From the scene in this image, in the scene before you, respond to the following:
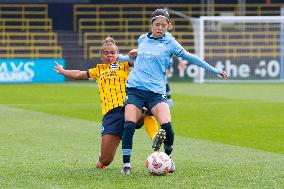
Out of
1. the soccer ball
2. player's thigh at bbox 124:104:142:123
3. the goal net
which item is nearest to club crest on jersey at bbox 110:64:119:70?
player's thigh at bbox 124:104:142:123

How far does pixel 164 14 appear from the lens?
10.4 metres

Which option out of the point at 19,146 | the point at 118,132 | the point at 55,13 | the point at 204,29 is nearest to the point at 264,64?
the point at 204,29

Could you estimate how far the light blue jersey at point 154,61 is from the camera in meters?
10.5

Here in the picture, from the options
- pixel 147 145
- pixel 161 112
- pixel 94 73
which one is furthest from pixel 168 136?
pixel 147 145

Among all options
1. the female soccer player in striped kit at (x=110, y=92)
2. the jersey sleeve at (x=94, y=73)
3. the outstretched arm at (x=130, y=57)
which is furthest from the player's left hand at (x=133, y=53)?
the jersey sleeve at (x=94, y=73)

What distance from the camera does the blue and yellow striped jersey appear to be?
11.0 metres

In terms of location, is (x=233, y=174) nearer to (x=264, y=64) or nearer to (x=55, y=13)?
(x=264, y=64)

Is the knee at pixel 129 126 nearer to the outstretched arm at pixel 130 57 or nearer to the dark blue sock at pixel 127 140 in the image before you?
the dark blue sock at pixel 127 140

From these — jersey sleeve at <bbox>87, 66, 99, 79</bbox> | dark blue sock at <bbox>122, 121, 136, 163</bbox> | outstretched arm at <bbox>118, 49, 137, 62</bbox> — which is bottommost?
dark blue sock at <bbox>122, 121, 136, 163</bbox>

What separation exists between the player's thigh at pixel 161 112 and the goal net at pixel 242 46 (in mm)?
30141

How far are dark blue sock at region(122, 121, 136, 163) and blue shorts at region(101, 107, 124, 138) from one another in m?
0.58

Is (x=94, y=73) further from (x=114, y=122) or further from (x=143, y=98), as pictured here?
(x=143, y=98)

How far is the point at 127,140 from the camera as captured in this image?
1029 cm

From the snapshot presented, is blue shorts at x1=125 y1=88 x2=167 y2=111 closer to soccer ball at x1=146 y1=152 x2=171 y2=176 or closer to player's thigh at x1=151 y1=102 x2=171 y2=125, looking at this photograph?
player's thigh at x1=151 y1=102 x2=171 y2=125
